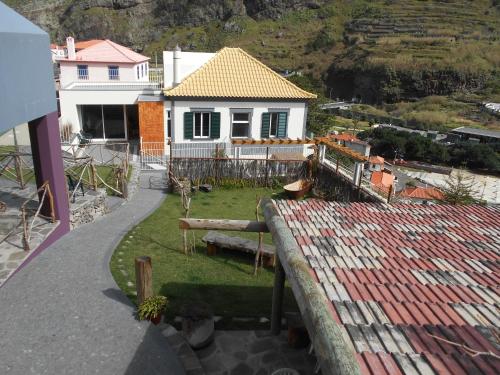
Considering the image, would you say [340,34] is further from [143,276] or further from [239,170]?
[143,276]

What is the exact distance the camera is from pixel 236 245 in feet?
35.8

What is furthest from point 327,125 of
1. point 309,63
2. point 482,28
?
point 482,28

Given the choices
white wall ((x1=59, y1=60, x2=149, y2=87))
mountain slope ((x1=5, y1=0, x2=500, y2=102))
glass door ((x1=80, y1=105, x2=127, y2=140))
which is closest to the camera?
glass door ((x1=80, y1=105, x2=127, y2=140))

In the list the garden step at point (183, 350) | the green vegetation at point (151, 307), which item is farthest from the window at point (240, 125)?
the garden step at point (183, 350)

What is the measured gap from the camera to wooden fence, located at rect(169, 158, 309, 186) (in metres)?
18.0

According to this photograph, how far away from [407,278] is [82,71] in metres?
33.7

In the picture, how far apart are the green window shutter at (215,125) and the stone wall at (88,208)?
8.17 m

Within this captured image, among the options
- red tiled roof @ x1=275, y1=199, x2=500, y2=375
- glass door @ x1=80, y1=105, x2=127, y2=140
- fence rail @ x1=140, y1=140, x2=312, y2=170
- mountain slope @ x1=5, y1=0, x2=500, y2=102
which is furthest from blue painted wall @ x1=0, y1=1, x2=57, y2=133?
mountain slope @ x1=5, y1=0, x2=500, y2=102

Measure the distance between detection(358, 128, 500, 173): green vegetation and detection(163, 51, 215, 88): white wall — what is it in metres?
37.9

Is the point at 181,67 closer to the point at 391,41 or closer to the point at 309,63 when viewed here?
the point at 309,63

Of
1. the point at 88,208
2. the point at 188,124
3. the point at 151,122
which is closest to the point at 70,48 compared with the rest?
the point at 151,122

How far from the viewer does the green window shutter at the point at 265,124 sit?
20.9m

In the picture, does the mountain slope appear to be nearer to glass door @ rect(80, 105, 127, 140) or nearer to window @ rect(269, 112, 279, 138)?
glass door @ rect(80, 105, 127, 140)

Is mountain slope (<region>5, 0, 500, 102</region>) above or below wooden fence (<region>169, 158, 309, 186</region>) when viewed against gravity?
above
